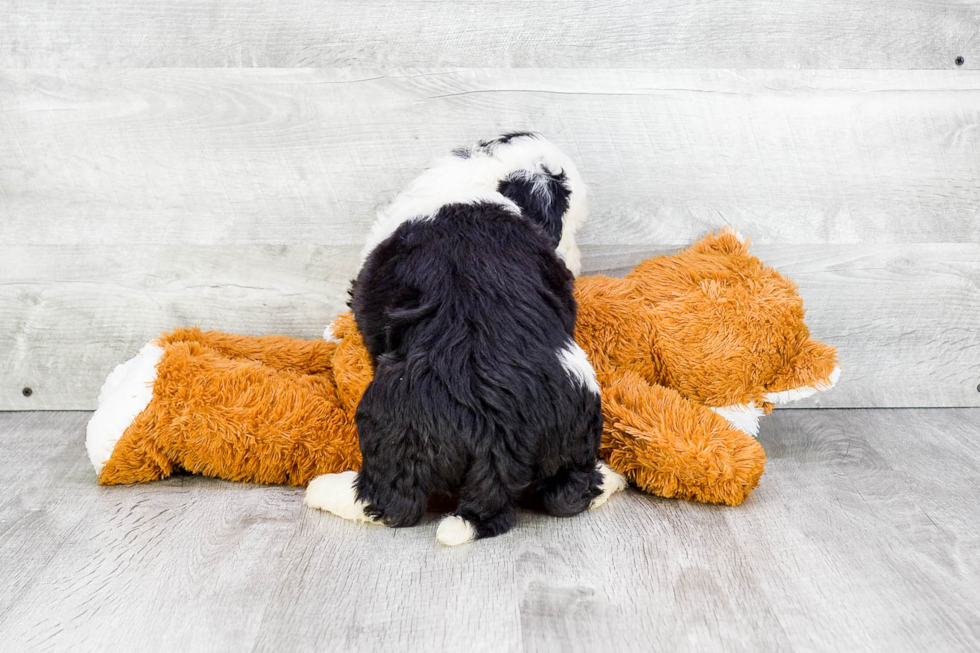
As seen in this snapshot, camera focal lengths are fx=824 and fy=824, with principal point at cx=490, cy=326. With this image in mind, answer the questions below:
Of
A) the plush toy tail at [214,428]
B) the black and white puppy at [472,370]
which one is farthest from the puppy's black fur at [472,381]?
the plush toy tail at [214,428]

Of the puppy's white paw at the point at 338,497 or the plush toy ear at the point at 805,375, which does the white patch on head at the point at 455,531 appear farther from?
the plush toy ear at the point at 805,375

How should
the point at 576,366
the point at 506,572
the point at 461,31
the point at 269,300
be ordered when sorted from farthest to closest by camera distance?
the point at 269,300 < the point at 461,31 < the point at 576,366 < the point at 506,572

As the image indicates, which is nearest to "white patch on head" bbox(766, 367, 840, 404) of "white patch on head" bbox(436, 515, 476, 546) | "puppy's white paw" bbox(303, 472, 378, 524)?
"white patch on head" bbox(436, 515, 476, 546)

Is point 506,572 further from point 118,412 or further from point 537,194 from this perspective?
point 118,412

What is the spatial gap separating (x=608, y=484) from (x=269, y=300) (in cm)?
106

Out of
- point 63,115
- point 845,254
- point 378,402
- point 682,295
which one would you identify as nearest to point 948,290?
point 845,254

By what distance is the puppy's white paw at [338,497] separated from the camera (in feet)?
5.28

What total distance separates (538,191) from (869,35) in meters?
1.07

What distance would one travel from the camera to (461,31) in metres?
2.08

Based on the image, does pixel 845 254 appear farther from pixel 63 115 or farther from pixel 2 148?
pixel 2 148

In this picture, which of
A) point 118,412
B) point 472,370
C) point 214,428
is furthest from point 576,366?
point 118,412

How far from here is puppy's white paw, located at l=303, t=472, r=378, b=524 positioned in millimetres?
1608

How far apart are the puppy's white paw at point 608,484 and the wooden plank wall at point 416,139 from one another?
0.67 m

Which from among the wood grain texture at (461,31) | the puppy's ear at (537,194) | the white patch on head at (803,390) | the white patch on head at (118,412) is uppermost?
the wood grain texture at (461,31)
